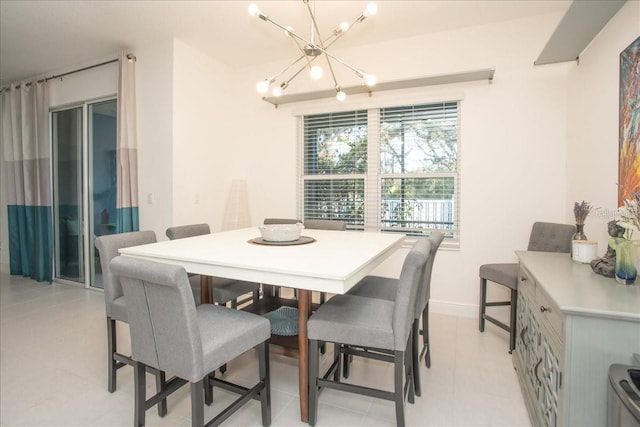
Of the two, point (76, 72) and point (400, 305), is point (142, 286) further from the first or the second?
point (76, 72)

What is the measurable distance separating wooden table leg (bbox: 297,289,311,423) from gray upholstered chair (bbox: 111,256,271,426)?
222 millimetres

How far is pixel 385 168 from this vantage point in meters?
3.51

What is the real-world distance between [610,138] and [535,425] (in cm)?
173

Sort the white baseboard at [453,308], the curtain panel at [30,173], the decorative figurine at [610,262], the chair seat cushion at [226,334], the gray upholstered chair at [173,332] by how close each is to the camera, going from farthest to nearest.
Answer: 1. the curtain panel at [30,173]
2. the white baseboard at [453,308]
3. the decorative figurine at [610,262]
4. the chair seat cushion at [226,334]
5. the gray upholstered chair at [173,332]

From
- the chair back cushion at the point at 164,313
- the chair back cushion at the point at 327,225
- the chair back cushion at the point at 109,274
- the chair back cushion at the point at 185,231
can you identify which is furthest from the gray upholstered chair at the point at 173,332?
the chair back cushion at the point at 327,225

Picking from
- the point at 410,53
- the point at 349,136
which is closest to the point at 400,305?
the point at 349,136

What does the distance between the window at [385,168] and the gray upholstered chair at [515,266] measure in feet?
2.11

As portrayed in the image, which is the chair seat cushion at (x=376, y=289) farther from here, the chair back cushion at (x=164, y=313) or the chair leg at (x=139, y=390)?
the chair leg at (x=139, y=390)

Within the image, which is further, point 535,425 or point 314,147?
point 314,147

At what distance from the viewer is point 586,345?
1211 mm

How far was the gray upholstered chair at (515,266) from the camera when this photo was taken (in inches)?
→ 96.9

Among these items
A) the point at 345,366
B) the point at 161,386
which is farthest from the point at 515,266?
the point at 161,386

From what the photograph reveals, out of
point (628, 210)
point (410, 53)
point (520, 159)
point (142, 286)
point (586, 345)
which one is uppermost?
point (410, 53)

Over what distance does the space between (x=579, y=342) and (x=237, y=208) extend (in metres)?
3.40
